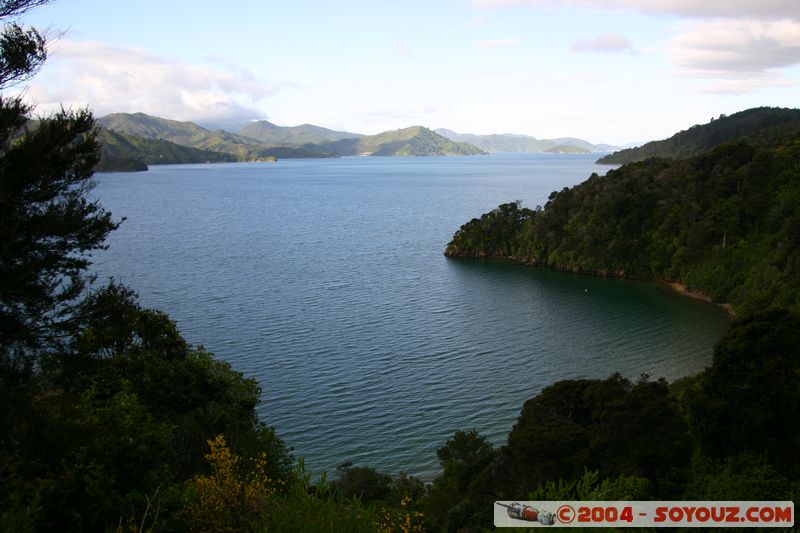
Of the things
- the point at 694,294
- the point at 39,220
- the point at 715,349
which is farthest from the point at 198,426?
the point at 694,294

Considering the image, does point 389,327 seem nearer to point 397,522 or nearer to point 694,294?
point 694,294

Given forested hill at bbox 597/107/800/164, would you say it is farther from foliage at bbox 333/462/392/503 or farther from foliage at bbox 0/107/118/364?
foliage at bbox 0/107/118/364

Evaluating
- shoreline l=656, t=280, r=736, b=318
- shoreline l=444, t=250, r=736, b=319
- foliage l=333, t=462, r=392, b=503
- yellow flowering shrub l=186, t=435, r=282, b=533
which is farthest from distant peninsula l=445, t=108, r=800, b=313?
yellow flowering shrub l=186, t=435, r=282, b=533

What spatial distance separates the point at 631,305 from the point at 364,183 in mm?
148161

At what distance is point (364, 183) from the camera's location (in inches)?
7687

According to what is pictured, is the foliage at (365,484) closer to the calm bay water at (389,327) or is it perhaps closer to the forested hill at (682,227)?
the calm bay water at (389,327)

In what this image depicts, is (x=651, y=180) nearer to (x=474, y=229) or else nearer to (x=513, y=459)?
(x=474, y=229)

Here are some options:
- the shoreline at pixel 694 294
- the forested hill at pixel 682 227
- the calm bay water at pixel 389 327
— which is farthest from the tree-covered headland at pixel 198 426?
the forested hill at pixel 682 227

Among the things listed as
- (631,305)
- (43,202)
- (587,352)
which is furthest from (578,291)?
(43,202)

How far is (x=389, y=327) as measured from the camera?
45625 millimetres

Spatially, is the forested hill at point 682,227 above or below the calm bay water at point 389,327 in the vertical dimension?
above

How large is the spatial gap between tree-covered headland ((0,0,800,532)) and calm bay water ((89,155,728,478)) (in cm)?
393

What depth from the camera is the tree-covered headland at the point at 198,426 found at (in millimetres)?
8773

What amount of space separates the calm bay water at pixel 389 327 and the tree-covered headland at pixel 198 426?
12.9 feet
